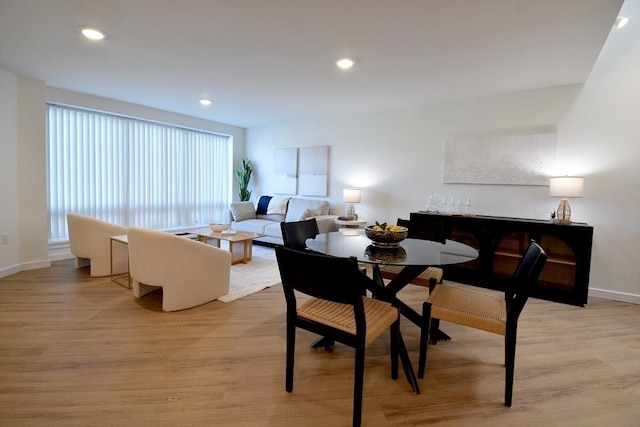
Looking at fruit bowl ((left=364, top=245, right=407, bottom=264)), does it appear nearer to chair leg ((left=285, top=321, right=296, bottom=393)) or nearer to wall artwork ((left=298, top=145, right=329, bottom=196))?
chair leg ((left=285, top=321, right=296, bottom=393))

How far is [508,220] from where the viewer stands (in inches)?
147

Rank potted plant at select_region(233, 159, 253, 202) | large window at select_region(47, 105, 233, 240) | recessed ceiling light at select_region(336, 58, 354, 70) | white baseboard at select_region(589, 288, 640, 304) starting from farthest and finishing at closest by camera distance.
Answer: potted plant at select_region(233, 159, 253, 202) → large window at select_region(47, 105, 233, 240) → white baseboard at select_region(589, 288, 640, 304) → recessed ceiling light at select_region(336, 58, 354, 70)

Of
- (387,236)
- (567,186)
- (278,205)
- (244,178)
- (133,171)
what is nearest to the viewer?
(387,236)

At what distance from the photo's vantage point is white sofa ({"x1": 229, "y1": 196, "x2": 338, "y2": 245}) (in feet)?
17.8

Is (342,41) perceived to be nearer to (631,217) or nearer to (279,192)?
(631,217)

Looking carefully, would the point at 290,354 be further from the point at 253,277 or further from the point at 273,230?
the point at 273,230

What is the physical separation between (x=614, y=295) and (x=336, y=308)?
3.54 meters

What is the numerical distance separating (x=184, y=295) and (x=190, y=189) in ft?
12.4

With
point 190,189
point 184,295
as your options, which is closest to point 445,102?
point 184,295

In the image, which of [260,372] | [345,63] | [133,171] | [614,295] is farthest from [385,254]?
[133,171]

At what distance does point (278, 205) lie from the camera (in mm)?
6145

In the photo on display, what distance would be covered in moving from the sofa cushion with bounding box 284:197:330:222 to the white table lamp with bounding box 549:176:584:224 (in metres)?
3.20

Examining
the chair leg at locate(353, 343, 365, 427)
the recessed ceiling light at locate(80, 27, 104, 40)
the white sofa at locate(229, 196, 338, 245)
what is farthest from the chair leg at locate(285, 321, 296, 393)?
the white sofa at locate(229, 196, 338, 245)

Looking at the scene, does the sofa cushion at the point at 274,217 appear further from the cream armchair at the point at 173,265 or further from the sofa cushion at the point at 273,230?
the cream armchair at the point at 173,265
